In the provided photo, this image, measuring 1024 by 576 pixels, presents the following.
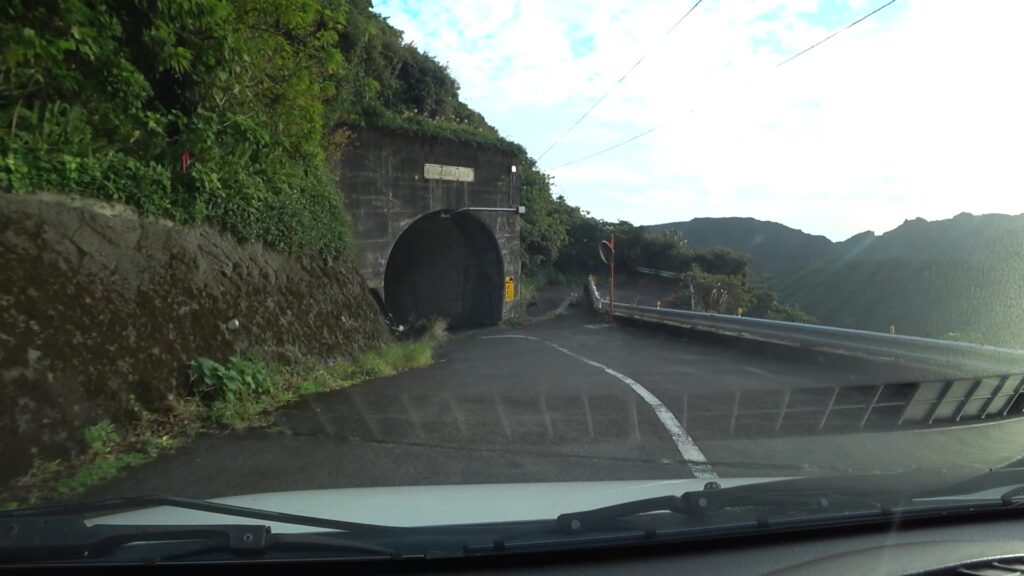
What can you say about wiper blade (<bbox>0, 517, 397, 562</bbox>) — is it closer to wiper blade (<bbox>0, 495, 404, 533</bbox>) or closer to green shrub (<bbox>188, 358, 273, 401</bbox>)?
wiper blade (<bbox>0, 495, 404, 533</bbox>)

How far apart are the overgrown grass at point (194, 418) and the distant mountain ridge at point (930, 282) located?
31.2ft

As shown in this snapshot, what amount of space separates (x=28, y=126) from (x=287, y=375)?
416cm

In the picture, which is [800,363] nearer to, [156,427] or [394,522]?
[156,427]

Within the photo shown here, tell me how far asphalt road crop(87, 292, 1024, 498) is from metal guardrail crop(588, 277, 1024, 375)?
22 centimetres

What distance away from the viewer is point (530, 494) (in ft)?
13.3

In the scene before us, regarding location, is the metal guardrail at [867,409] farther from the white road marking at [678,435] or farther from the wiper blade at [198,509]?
the wiper blade at [198,509]

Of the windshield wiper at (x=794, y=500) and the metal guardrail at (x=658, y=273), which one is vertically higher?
the windshield wiper at (x=794, y=500)

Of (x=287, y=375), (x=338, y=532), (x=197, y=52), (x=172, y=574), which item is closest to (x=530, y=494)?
(x=338, y=532)

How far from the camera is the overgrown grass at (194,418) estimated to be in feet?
18.2

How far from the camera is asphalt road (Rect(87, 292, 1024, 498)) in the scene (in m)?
5.78

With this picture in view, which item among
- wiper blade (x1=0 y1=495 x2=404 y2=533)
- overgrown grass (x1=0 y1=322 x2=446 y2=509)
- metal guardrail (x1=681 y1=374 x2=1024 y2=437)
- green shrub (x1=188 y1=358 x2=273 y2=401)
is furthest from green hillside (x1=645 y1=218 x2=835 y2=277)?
wiper blade (x1=0 y1=495 x2=404 y2=533)

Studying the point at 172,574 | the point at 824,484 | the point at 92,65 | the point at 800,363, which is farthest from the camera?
the point at 800,363

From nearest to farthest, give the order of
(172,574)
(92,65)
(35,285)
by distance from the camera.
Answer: (172,574) < (35,285) < (92,65)

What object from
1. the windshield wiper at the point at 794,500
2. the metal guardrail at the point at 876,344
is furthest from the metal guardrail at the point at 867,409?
the windshield wiper at the point at 794,500
